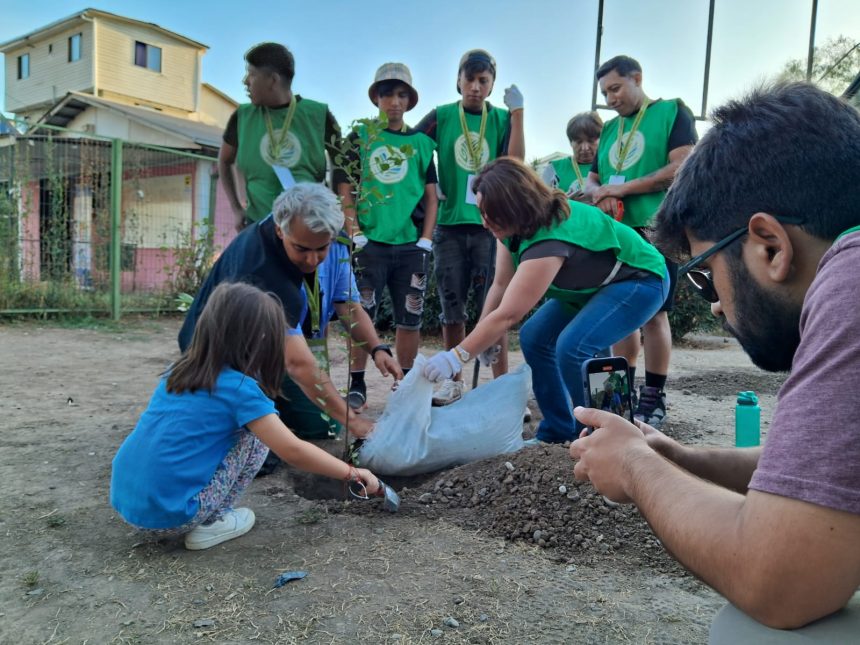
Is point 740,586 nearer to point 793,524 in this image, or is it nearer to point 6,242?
point 793,524

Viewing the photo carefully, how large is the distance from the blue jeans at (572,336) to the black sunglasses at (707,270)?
5.50 ft

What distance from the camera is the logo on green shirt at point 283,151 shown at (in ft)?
12.6

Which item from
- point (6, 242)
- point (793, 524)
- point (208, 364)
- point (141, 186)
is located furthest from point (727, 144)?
point (141, 186)

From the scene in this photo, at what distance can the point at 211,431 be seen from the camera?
2.07m

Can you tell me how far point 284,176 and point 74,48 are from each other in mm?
27033

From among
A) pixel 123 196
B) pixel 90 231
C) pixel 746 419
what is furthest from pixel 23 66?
pixel 746 419

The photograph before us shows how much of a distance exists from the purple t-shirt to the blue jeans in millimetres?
2087

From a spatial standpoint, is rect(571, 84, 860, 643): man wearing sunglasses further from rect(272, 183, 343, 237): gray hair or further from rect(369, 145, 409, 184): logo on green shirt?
rect(369, 145, 409, 184): logo on green shirt

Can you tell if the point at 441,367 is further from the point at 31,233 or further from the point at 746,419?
the point at 31,233

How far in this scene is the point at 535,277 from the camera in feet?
9.33

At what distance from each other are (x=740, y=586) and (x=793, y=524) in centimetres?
14

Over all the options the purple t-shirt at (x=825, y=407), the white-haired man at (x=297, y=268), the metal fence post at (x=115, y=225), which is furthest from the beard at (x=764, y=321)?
the metal fence post at (x=115, y=225)

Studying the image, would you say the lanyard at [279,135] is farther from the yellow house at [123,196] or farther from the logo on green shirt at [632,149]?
the yellow house at [123,196]

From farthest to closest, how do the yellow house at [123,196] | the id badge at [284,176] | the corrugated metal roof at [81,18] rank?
the corrugated metal roof at [81,18]
the yellow house at [123,196]
the id badge at [284,176]
